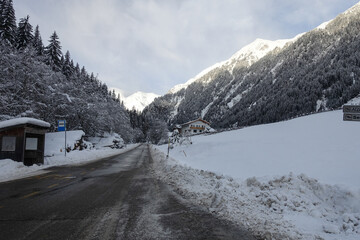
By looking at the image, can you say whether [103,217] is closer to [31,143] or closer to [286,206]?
[286,206]

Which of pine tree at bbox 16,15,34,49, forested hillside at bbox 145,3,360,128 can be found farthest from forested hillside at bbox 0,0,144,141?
forested hillside at bbox 145,3,360,128

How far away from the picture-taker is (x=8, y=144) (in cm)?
1147

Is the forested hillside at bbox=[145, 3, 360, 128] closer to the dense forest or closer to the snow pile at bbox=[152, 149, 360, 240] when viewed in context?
the snow pile at bbox=[152, 149, 360, 240]

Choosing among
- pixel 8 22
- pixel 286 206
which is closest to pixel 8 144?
pixel 286 206

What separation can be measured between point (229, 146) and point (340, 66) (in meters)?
68.1

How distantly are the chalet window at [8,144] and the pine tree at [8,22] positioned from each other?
1261 inches

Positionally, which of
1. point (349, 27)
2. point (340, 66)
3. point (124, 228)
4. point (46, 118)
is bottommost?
point (124, 228)

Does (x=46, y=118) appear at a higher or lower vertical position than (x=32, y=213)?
higher

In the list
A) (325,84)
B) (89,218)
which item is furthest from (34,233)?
(325,84)

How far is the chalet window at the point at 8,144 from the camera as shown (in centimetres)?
1140

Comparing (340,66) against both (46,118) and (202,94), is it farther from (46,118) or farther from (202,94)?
(202,94)

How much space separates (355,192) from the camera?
502 cm

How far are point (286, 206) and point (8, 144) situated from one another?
1413 cm

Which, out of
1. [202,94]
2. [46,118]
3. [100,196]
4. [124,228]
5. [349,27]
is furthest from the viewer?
[202,94]
